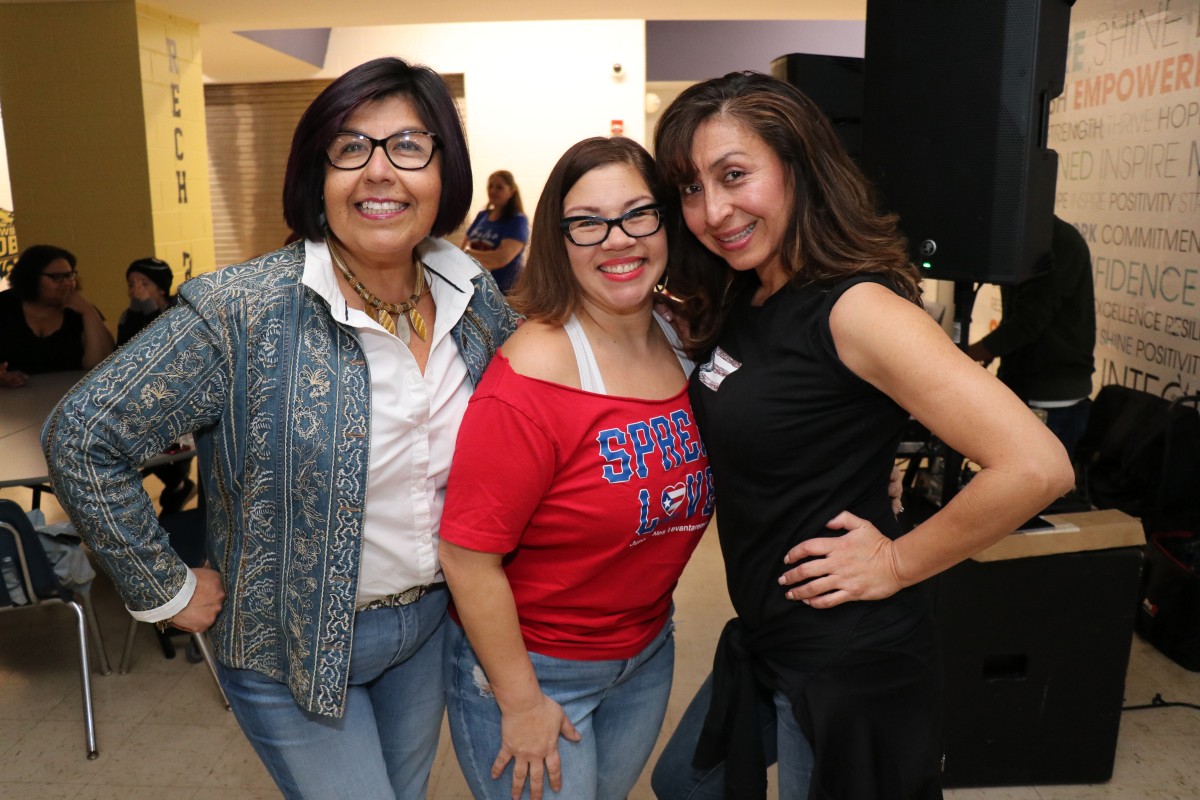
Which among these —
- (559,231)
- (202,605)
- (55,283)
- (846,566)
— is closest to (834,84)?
(559,231)

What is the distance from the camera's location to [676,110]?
1.45m

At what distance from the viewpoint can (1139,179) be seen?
435cm

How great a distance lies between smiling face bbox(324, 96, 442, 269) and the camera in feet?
4.56

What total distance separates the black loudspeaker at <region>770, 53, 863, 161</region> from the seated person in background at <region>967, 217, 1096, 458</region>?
0.95 meters

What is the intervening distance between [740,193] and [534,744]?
0.86 m

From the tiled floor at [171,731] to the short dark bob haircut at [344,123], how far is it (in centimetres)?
184

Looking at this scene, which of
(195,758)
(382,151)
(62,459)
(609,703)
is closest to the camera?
(62,459)

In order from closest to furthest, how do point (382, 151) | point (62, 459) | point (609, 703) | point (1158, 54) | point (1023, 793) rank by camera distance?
1. point (62, 459)
2. point (382, 151)
3. point (609, 703)
4. point (1023, 793)
5. point (1158, 54)

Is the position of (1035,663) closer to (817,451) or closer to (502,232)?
(817,451)

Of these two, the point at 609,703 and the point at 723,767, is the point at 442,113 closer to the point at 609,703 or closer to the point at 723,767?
the point at 609,703

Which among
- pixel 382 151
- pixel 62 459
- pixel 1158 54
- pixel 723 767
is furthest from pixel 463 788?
pixel 1158 54

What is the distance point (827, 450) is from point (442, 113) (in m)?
0.74

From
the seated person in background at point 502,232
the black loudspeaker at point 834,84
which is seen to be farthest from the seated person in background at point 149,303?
the black loudspeaker at point 834,84

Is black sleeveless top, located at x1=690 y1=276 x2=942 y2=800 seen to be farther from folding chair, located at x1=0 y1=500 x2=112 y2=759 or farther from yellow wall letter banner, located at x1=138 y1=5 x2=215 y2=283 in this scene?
yellow wall letter banner, located at x1=138 y1=5 x2=215 y2=283
